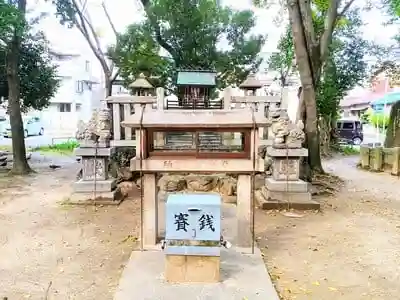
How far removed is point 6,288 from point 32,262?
0.82 meters

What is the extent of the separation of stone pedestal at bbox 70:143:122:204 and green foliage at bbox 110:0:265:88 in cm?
725

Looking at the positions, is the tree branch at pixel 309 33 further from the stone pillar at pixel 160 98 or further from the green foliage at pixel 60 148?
the green foliage at pixel 60 148

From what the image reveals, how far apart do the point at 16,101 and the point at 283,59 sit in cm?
1419

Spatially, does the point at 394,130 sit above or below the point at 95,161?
above

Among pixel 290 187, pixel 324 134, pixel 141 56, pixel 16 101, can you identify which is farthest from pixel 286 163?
pixel 324 134

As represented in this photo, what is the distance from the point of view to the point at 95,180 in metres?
8.80

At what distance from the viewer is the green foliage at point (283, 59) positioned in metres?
19.0

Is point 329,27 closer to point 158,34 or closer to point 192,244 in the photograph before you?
point 158,34

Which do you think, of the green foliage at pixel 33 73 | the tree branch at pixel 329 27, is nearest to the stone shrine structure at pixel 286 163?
the tree branch at pixel 329 27

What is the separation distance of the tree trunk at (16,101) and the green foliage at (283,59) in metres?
11.2

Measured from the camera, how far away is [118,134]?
32.1 ft

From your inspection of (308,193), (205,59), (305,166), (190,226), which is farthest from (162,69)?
(190,226)

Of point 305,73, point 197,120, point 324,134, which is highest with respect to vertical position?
point 305,73

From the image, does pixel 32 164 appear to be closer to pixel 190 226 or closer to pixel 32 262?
pixel 32 262
